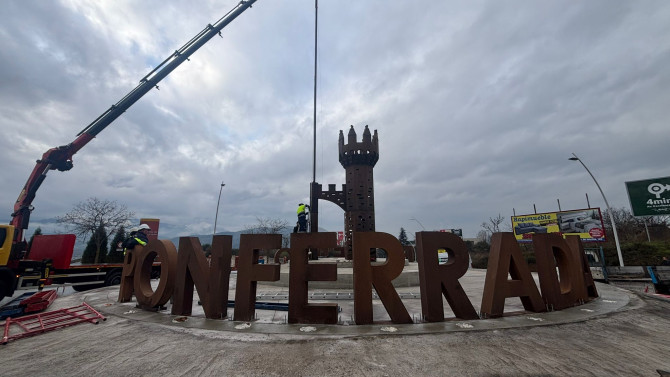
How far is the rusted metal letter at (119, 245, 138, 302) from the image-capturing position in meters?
8.12

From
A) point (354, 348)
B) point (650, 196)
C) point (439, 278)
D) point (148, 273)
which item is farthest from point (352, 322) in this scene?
point (650, 196)

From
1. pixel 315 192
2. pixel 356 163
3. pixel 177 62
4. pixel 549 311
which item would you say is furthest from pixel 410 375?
pixel 177 62

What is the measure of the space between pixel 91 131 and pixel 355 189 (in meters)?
17.3

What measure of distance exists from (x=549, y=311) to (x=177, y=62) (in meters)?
24.2

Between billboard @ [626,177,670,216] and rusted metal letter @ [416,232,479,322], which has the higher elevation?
billboard @ [626,177,670,216]

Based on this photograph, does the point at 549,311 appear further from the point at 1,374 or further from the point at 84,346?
the point at 1,374

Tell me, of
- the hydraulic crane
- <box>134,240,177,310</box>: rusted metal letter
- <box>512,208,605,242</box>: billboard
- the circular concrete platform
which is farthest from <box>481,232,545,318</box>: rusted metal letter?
<box>512,208,605,242</box>: billboard

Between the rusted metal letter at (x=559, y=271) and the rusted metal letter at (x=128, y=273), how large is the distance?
1154 cm

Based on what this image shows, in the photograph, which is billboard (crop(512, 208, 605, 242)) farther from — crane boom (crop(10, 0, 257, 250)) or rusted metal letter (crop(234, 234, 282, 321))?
crane boom (crop(10, 0, 257, 250))

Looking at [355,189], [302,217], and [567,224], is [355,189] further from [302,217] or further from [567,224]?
[567,224]

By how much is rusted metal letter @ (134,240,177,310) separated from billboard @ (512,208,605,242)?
32.7 m

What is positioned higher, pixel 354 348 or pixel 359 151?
pixel 359 151

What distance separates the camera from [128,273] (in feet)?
27.3

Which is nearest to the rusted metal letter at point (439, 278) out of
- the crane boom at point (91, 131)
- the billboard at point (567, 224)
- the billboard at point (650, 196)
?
the crane boom at point (91, 131)
